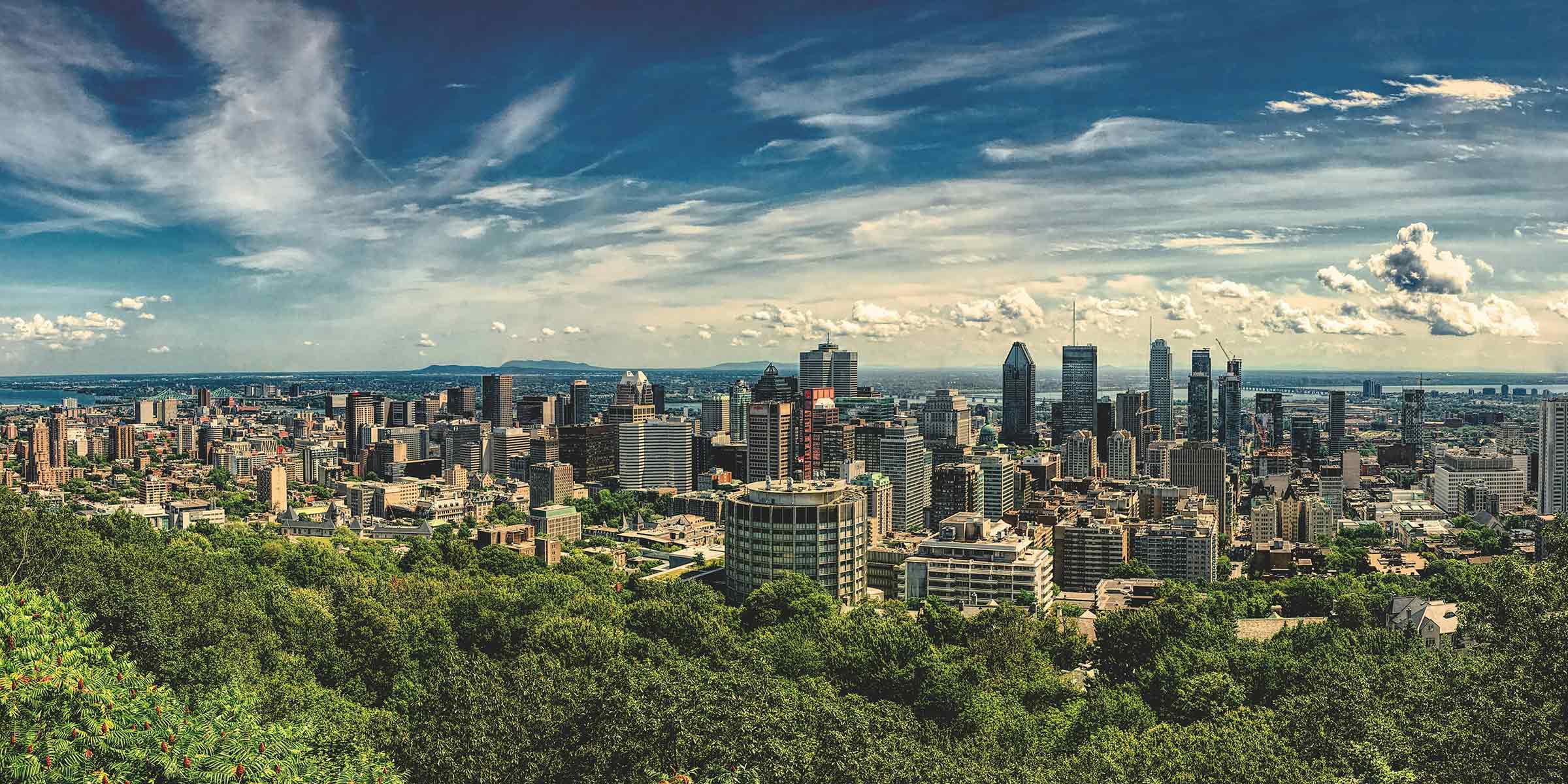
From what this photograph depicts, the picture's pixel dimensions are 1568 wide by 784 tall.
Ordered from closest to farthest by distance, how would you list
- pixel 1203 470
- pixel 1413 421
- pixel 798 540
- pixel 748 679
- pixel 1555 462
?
pixel 748 679
pixel 798 540
pixel 1555 462
pixel 1203 470
pixel 1413 421

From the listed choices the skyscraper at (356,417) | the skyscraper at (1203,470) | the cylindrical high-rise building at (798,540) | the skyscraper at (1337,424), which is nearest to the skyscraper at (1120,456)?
the skyscraper at (1203,470)

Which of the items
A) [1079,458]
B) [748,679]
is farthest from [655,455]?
[748,679]

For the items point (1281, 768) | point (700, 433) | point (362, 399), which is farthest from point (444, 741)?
point (362, 399)

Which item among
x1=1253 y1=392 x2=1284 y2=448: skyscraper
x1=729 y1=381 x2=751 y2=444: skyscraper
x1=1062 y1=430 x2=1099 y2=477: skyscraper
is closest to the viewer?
x1=1062 y1=430 x2=1099 y2=477: skyscraper

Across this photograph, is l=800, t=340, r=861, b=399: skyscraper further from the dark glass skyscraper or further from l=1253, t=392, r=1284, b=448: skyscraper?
l=1253, t=392, r=1284, b=448: skyscraper

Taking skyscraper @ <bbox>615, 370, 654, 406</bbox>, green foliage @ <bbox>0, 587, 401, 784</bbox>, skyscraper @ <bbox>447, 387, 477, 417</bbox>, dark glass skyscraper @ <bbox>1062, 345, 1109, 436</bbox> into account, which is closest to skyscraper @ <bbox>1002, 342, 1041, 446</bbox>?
dark glass skyscraper @ <bbox>1062, 345, 1109, 436</bbox>

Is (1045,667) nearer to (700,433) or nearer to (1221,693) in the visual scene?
(1221,693)

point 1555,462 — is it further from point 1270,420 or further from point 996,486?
point 1270,420
